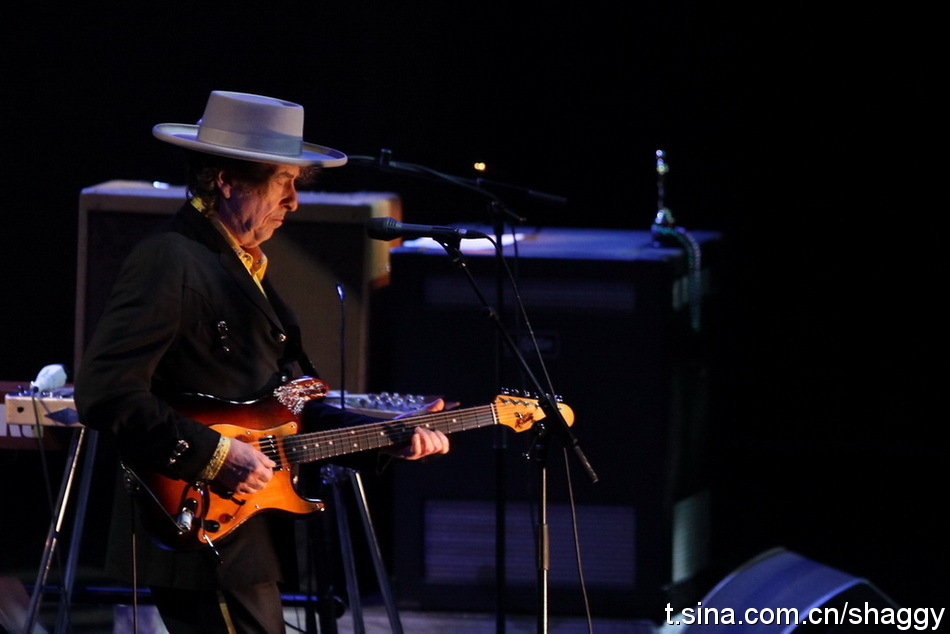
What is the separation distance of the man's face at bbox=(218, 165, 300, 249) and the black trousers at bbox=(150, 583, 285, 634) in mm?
809

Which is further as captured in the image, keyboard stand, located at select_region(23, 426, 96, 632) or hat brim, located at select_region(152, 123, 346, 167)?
keyboard stand, located at select_region(23, 426, 96, 632)

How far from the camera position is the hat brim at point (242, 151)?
3244 millimetres

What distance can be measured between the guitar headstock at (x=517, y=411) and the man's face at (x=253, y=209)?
0.78 meters

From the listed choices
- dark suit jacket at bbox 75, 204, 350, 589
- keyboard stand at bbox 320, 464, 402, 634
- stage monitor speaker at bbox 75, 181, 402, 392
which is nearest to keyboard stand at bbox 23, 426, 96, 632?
stage monitor speaker at bbox 75, 181, 402, 392

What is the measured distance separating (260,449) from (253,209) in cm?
56

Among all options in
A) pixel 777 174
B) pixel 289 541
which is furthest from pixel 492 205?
pixel 777 174

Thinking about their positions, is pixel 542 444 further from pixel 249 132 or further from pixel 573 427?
pixel 573 427

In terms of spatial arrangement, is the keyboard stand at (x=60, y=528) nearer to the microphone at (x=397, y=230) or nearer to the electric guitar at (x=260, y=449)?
the electric guitar at (x=260, y=449)

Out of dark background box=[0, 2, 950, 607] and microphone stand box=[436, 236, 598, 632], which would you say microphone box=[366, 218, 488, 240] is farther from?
dark background box=[0, 2, 950, 607]

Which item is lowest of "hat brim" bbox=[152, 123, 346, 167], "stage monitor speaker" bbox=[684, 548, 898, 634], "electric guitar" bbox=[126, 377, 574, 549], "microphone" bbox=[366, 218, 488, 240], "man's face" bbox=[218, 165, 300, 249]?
"stage monitor speaker" bbox=[684, 548, 898, 634]

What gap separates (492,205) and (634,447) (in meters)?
1.32

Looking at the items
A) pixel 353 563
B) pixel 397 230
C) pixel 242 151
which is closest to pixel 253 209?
pixel 242 151

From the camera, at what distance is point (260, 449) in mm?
3158

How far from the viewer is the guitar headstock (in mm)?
3654
